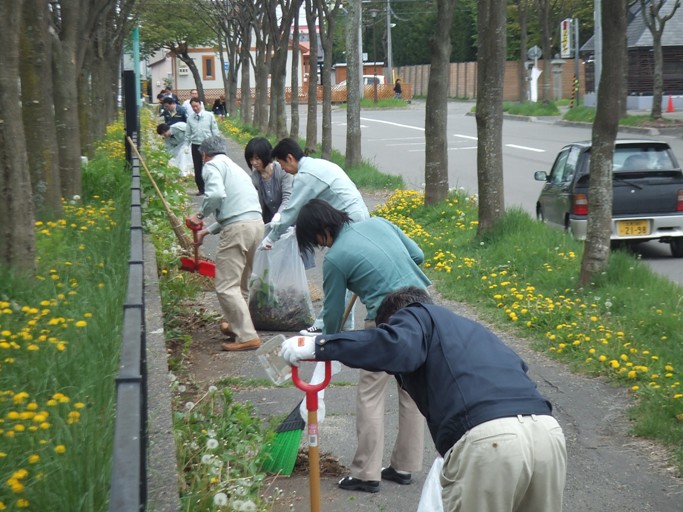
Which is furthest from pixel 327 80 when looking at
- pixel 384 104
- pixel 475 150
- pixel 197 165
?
pixel 384 104

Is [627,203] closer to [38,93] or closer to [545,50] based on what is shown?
[38,93]

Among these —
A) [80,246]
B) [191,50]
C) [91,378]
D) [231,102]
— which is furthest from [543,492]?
[191,50]

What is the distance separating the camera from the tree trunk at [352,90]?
21625 millimetres

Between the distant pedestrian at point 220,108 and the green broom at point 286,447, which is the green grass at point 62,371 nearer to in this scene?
the green broom at point 286,447

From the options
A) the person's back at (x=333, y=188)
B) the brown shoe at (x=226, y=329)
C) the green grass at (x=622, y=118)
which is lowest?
the brown shoe at (x=226, y=329)

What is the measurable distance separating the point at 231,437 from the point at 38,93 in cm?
601

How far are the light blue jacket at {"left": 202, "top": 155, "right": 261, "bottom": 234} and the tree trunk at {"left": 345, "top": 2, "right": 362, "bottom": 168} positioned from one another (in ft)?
41.1

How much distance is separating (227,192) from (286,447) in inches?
144

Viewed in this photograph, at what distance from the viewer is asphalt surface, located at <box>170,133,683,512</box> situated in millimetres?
5660

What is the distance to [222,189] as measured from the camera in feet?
29.6

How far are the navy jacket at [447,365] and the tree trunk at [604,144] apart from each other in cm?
599

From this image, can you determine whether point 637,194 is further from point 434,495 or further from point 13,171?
point 434,495

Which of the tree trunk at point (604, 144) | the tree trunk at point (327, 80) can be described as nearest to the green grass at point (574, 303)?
the tree trunk at point (604, 144)

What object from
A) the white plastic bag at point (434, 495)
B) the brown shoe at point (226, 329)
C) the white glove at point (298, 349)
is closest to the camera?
the white plastic bag at point (434, 495)
